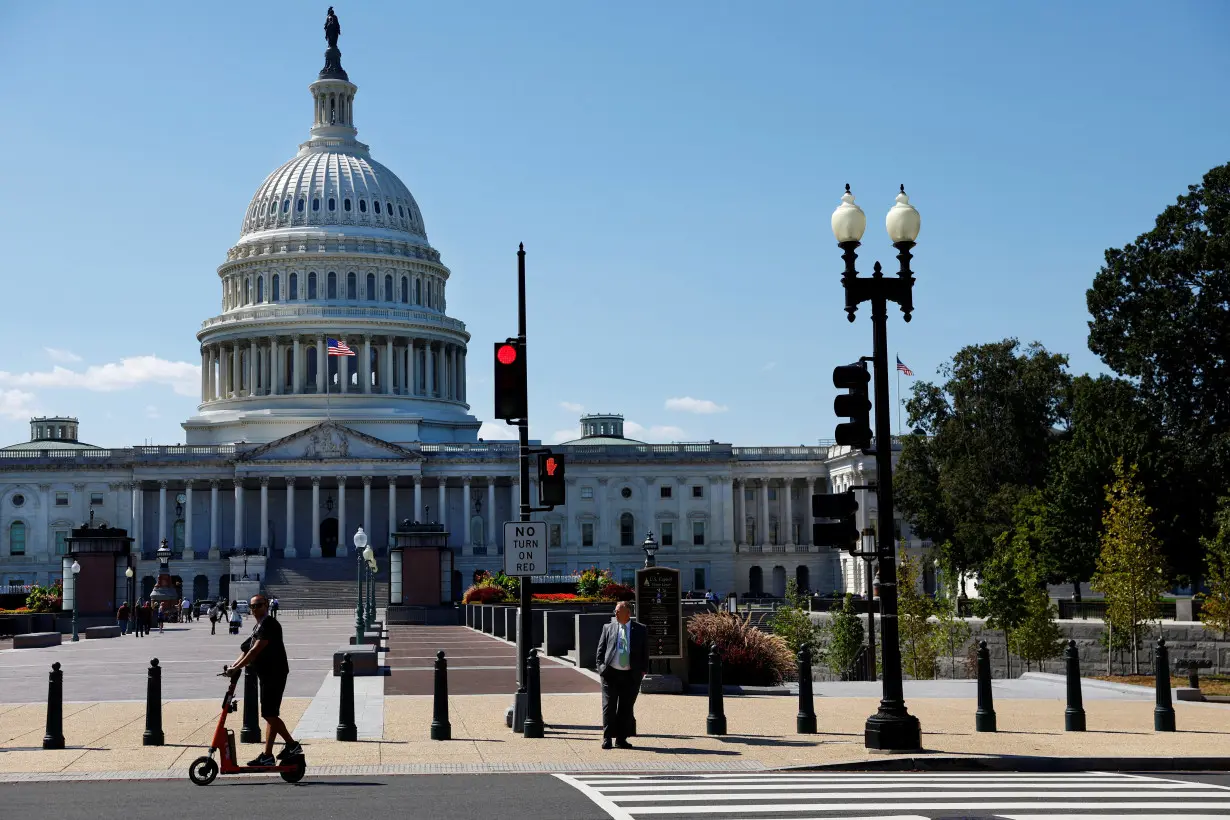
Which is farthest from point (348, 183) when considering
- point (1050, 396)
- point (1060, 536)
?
point (1060, 536)

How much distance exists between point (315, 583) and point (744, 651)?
297 ft

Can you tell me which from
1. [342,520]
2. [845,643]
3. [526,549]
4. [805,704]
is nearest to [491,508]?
[342,520]

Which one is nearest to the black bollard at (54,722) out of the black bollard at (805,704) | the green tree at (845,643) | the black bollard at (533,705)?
the black bollard at (533,705)

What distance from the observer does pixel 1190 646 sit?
159 feet

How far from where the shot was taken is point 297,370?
14900 centimetres

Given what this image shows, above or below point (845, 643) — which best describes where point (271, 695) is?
above

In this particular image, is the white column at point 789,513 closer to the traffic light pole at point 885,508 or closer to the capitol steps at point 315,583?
the capitol steps at point 315,583

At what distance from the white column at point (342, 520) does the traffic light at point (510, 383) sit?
109682mm

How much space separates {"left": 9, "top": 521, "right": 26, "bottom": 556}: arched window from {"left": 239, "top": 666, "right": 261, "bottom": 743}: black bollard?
404 feet

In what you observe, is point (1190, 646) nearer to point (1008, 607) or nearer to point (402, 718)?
point (1008, 607)

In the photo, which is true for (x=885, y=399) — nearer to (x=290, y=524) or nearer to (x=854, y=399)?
(x=854, y=399)

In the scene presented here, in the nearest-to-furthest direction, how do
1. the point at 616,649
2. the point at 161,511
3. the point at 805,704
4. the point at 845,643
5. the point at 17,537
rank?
the point at 616,649, the point at 805,704, the point at 845,643, the point at 161,511, the point at 17,537

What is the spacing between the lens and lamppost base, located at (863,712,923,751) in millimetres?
21438

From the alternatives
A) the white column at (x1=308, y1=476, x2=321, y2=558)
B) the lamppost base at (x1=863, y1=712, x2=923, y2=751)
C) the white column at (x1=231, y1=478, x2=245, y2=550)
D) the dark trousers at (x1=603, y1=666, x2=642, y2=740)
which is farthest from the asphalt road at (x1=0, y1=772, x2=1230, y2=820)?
the white column at (x1=231, y1=478, x2=245, y2=550)
